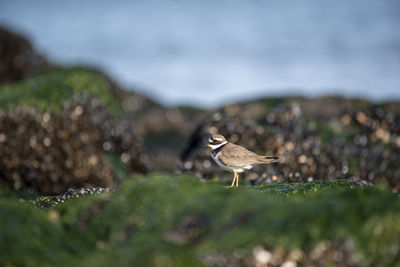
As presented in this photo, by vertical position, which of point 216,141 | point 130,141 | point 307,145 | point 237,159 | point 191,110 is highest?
point 216,141

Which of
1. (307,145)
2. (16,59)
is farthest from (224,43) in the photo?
(307,145)

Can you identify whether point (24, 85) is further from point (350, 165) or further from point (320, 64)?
point (320, 64)

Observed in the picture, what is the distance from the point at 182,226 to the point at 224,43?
45.4 metres

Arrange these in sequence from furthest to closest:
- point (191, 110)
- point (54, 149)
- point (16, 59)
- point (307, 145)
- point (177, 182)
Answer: point (191, 110)
point (16, 59)
point (307, 145)
point (54, 149)
point (177, 182)

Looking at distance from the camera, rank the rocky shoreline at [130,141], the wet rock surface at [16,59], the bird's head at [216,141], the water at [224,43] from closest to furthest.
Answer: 1. the bird's head at [216,141]
2. the rocky shoreline at [130,141]
3. the wet rock surface at [16,59]
4. the water at [224,43]

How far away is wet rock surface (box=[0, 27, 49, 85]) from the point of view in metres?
22.9

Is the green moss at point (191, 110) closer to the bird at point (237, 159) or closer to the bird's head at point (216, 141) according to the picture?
the bird's head at point (216, 141)

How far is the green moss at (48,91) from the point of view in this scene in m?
13.2

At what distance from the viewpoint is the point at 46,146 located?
12.3 meters

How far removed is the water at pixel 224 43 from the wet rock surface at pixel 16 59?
5.44 m

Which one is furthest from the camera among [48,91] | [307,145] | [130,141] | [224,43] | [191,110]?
[224,43]

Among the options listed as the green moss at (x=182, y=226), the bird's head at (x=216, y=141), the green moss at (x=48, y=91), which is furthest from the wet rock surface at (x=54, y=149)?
the green moss at (x=182, y=226)

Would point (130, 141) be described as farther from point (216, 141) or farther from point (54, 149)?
point (216, 141)

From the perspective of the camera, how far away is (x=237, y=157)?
952 cm
